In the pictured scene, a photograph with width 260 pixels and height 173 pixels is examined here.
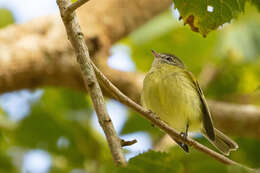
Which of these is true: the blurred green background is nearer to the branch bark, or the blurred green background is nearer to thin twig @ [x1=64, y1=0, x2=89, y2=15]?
the branch bark

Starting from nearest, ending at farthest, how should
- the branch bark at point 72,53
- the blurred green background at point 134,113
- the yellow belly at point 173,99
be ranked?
the yellow belly at point 173,99 < the branch bark at point 72,53 < the blurred green background at point 134,113

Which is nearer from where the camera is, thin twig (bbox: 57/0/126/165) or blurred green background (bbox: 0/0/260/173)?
thin twig (bbox: 57/0/126/165)

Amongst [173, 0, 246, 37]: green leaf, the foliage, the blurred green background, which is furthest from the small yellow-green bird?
the foliage

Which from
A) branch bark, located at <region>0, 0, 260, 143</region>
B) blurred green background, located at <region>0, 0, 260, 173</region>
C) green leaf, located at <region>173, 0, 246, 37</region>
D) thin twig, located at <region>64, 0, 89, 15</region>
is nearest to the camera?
thin twig, located at <region>64, 0, 89, 15</region>

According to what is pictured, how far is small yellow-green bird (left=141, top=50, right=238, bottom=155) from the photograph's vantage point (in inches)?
157

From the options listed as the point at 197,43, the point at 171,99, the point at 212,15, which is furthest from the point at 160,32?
the point at 212,15

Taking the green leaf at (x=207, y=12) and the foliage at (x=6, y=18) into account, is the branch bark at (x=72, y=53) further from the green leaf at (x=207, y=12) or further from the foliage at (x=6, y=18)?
the green leaf at (x=207, y=12)

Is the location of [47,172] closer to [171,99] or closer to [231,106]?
[171,99]

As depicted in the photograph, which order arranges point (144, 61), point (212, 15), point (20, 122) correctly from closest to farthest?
point (212, 15) → point (20, 122) → point (144, 61)

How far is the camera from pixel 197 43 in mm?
5742

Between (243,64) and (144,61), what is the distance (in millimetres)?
1336

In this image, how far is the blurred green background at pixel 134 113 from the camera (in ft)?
15.0

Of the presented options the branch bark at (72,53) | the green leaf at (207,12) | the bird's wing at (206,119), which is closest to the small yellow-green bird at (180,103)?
the bird's wing at (206,119)

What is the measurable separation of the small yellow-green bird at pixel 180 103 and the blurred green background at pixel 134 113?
25 cm
